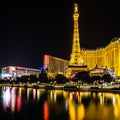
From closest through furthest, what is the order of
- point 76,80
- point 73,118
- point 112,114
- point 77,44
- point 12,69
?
1. point 73,118
2. point 112,114
3. point 76,80
4. point 77,44
5. point 12,69

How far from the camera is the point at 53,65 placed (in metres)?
145

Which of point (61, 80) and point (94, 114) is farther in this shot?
point (61, 80)

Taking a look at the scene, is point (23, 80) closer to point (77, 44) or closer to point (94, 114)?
point (77, 44)

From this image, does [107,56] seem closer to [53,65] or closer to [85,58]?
[85,58]

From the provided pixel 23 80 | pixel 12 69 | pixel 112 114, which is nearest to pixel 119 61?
pixel 23 80

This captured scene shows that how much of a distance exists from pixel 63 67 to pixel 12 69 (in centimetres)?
4684

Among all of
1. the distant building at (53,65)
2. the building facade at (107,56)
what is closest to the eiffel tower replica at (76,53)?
the building facade at (107,56)

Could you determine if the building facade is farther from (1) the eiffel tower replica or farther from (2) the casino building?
(1) the eiffel tower replica

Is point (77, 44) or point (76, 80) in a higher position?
point (77, 44)

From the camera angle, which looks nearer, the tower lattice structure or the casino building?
the tower lattice structure

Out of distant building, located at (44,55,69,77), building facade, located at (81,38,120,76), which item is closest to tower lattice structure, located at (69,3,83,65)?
building facade, located at (81,38,120,76)

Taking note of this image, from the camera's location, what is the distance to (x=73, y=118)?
2242cm

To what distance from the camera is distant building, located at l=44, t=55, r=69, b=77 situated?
140675 millimetres

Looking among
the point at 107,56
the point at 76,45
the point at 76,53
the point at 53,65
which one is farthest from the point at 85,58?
the point at 76,45
